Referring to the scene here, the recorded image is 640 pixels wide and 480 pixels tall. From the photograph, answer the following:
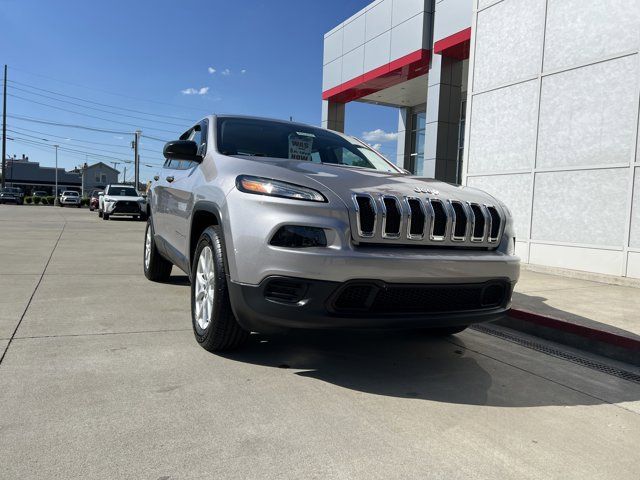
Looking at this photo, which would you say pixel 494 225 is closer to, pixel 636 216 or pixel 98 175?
pixel 636 216

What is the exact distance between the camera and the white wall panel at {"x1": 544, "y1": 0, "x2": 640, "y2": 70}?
7.25 metres

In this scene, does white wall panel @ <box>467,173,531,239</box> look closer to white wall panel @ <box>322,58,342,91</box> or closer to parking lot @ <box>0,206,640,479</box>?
parking lot @ <box>0,206,640,479</box>

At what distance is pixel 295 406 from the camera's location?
2770mm

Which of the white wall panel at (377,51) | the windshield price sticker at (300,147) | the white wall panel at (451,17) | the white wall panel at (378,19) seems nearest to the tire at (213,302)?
the windshield price sticker at (300,147)

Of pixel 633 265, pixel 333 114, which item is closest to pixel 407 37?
pixel 333 114

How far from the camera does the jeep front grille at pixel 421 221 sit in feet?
9.70

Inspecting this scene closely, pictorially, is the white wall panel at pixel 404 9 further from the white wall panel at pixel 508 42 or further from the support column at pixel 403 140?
the support column at pixel 403 140

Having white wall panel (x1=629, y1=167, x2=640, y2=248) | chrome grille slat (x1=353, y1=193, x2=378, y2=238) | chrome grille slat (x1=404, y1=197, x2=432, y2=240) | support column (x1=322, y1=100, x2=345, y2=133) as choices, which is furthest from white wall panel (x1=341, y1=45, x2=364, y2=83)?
chrome grille slat (x1=353, y1=193, x2=378, y2=238)

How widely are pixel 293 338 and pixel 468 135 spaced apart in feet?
24.2

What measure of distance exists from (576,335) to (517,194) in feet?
16.2

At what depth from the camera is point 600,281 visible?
734 cm

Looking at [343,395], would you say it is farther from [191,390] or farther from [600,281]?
[600,281]

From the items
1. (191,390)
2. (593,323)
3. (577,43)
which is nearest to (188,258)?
(191,390)

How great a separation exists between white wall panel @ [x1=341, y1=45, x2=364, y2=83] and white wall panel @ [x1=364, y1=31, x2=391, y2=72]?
0.96ft
